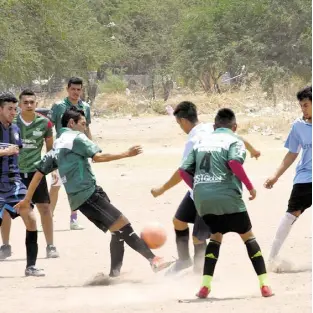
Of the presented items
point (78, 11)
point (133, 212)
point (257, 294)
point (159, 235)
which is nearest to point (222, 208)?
point (257, 294)

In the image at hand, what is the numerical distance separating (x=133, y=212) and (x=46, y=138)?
3.52 meters

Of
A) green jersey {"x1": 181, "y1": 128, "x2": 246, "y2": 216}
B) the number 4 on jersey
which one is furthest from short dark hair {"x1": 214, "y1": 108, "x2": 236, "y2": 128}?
the number 4 on jersey

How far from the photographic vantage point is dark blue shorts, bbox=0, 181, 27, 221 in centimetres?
973

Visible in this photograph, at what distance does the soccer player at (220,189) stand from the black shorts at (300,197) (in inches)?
57.6

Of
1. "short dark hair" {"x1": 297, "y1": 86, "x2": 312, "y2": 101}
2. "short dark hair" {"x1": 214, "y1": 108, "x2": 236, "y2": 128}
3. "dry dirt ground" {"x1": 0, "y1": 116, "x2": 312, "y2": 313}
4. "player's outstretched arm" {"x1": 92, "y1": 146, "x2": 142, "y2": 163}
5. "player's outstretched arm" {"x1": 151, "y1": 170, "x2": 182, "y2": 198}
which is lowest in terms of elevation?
"dry dirt ground" {"x1": 0, "y1": 116, "x2": 312, "y2": 313}

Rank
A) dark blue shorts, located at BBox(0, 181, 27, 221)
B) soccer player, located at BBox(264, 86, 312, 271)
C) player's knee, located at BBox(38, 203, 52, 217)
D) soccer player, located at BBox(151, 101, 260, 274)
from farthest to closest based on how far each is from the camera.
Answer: player's knee, located at BBox(38, 203, 52, 217) < dark blue shorts, located at BBox(0, 181, 27, 221) < soccer player, located at BBox(264, 86, 312, 271) < soccer player, located at BBox(151, 101, 260, 274)

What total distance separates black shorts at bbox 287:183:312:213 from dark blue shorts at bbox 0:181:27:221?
2.60 metres

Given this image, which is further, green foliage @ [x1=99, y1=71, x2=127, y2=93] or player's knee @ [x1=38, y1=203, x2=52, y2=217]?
green foliage @ [x1=99, y1=71, x2=127, y2=93]

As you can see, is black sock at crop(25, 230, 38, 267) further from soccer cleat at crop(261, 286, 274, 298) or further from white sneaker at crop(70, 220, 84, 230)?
white sneaker at crop(70, 220, 84, 230)

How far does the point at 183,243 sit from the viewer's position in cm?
936

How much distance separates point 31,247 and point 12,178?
722mm

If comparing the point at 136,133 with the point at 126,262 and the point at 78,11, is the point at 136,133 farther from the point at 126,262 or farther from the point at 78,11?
the point at 126,262

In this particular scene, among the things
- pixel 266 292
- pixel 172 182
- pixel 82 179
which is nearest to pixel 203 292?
pixel 266 292

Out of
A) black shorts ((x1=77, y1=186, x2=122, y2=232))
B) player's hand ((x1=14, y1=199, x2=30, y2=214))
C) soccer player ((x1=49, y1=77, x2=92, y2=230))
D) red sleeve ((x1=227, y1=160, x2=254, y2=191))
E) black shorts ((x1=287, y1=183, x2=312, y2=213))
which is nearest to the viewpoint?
red sleeve ((x1=227, y1=160, x2=254, y2=191))
